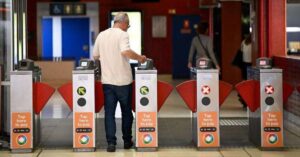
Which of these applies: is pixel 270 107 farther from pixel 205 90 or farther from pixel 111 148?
pixel 111 148

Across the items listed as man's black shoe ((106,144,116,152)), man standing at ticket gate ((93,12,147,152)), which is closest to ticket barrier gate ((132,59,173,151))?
man standing at ticket gate ((93,12,147,152))

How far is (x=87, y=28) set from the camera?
24.6m

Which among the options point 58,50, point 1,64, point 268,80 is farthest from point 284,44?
point 58,50

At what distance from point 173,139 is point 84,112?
1567 millimetres

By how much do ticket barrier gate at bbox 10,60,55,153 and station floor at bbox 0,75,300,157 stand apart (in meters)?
0.18

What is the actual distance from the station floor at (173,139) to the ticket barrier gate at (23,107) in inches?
6.9

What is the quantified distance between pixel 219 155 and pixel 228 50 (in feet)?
36.1

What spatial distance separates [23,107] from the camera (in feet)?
27.8

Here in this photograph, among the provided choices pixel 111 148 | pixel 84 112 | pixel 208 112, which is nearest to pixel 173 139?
pixel 208 112

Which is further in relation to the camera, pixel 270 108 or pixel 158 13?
pixel 158 13

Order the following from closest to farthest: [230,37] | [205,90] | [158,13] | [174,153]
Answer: [174,153] < [205,90] < [230,37] < [158,13]

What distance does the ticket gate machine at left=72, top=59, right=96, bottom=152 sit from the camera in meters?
8.46

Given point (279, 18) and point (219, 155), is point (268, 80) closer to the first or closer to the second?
point (219, 155)

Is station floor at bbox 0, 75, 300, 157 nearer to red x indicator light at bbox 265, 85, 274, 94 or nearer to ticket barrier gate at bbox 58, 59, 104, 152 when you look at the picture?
ticket barrier gate at bbox 58, 59, 104, 152
